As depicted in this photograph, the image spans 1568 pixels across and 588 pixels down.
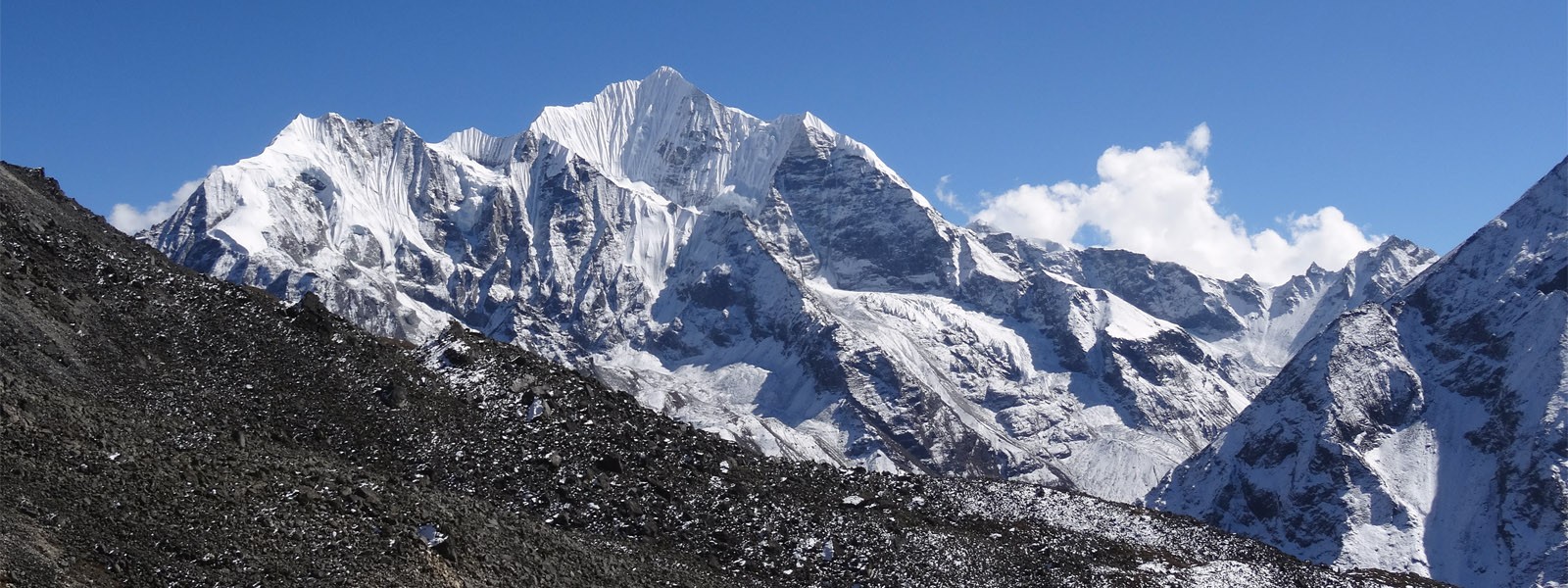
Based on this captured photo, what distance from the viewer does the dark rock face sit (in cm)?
4194

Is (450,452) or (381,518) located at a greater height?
(450,452)

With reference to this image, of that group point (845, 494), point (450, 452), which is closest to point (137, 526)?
point (450, 452)

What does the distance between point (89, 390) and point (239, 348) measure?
9316mm

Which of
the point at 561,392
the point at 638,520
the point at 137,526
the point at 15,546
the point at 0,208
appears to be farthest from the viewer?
the point at 561,392

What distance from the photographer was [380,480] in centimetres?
5088

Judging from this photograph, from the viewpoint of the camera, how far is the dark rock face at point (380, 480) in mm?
41938

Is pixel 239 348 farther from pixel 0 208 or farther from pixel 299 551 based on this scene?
pixel 299 551

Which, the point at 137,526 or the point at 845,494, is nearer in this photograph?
the point at 137,526

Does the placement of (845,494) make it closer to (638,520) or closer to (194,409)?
(638,520)

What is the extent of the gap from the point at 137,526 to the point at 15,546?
403 centimetres

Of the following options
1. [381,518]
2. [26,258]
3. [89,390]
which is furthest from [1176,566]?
[26,258]

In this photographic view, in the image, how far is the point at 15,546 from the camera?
121 feet

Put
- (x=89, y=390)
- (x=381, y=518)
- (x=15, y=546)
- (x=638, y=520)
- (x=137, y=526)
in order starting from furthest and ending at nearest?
(x=638, y=520), (x=89, y=390), (x=381, y=518), (x=137, y=526), (x=15, y=546)

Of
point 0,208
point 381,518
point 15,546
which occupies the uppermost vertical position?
point 0,208
